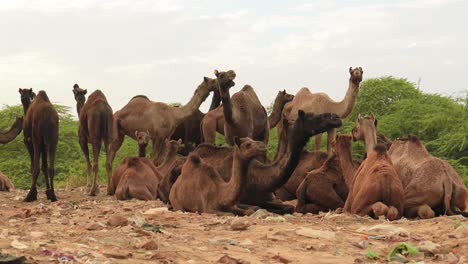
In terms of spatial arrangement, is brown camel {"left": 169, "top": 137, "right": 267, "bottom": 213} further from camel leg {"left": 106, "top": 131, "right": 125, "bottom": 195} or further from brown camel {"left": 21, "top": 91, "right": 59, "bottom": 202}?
camel leg {"left": 106, "top": 131, "right": 125, "bottom": 195}

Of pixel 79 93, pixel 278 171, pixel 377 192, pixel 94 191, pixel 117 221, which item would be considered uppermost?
pixel 79 93

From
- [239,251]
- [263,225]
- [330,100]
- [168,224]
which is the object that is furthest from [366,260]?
[330,100]

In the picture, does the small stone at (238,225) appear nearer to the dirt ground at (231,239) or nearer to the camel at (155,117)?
the dirt ground at (231,239)

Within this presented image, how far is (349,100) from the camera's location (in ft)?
51.1

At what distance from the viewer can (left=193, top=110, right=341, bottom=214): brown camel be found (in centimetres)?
927

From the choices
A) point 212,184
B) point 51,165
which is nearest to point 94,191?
point 51,165

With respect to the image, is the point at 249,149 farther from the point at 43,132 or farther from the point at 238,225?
the point at 43,132

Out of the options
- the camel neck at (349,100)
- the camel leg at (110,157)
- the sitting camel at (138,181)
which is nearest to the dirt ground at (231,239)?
the sitting camel at (138,181)

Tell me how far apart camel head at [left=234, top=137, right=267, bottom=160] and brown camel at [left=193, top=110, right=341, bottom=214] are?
0.37 meters

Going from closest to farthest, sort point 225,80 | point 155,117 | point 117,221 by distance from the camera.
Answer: point 117,221 < point 225,80 < point 155,117

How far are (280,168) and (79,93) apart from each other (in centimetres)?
861

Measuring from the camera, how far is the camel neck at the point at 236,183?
9008mm

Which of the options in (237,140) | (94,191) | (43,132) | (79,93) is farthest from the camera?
(79,93)

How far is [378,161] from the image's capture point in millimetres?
9188
